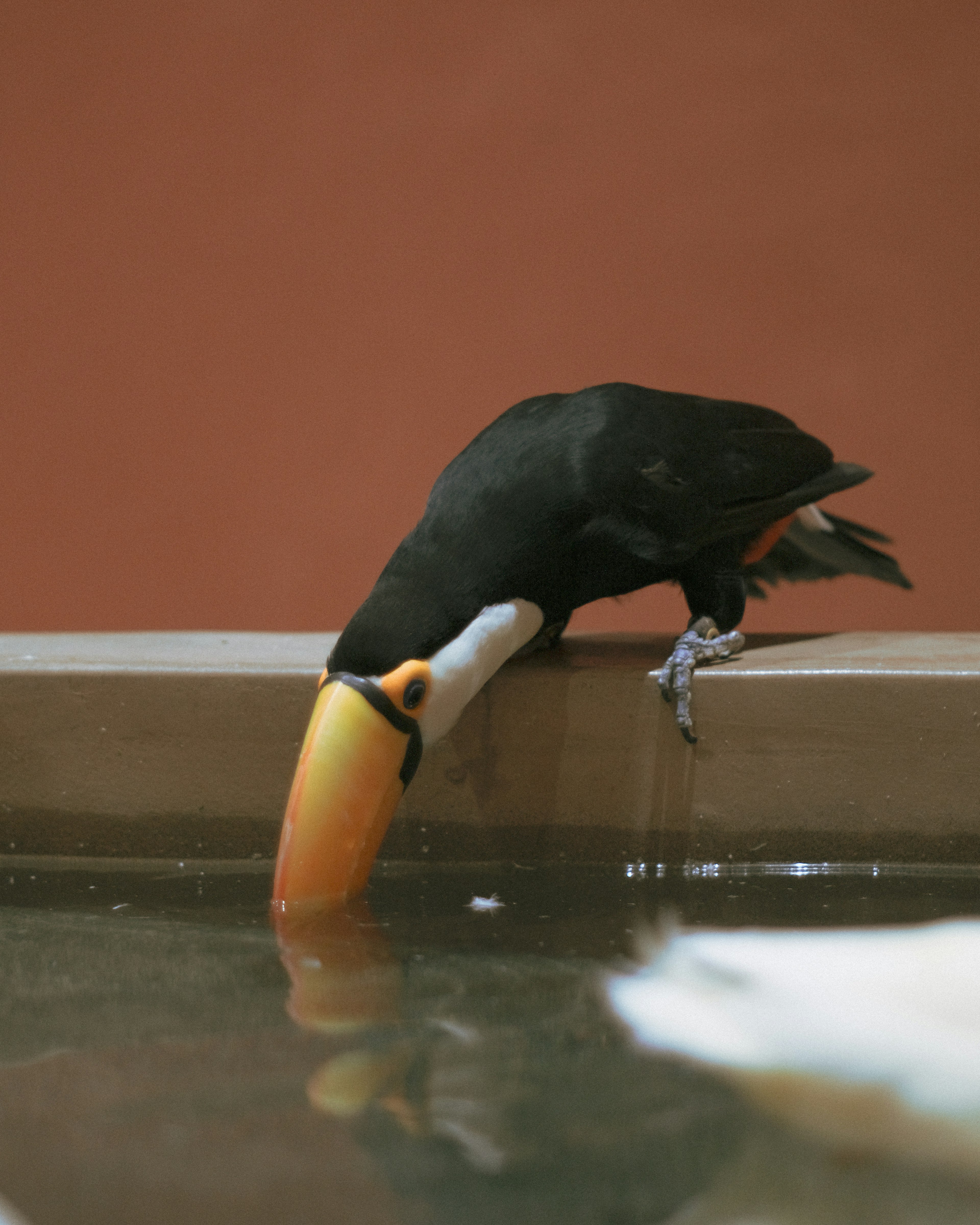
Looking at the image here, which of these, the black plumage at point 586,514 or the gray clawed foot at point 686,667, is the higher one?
the black plumage at point 586,514

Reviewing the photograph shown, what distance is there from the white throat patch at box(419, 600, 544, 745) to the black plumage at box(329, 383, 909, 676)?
1 cm

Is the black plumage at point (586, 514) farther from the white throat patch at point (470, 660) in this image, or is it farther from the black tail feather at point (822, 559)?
the black tail feather at point (822, 559)

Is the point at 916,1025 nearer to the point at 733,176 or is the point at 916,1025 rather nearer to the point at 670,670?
the point at 670,670

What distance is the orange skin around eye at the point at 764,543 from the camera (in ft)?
6.24

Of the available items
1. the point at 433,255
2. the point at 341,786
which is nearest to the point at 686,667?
the point at 341,786

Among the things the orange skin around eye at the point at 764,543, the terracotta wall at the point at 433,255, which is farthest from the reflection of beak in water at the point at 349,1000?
the terracotta wall at the point at 433,255

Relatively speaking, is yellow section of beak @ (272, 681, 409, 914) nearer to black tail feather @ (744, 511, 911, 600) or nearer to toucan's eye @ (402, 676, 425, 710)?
toucan's eye @ (402, 676, 425, 710)

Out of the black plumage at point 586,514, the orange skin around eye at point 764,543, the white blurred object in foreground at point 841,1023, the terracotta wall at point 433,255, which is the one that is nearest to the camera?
the white blurred object in foreground at point 841,1023

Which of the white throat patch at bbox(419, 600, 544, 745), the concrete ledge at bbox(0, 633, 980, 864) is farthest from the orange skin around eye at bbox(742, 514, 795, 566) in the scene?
the white throat patch at bbox(419, 600, 544, 745)

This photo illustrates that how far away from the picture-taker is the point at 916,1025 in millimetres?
961

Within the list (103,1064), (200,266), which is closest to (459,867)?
(103,1064)

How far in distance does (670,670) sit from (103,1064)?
80cm

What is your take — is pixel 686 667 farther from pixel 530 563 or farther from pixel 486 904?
pixel 486 904

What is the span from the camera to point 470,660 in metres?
1.37
